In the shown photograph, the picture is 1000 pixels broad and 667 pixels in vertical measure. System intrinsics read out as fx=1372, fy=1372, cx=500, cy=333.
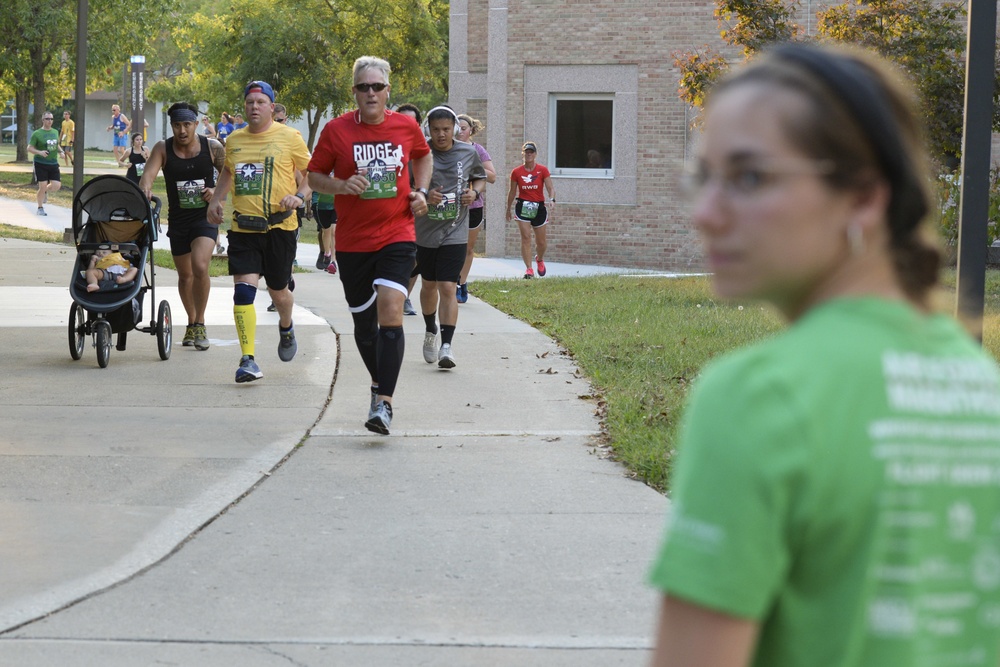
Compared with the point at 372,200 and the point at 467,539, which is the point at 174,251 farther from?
the point at 467,539

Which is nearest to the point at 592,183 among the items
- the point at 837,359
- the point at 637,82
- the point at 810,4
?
the point at 637,82

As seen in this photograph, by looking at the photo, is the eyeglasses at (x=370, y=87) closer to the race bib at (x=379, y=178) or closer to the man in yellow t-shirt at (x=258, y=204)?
the race bib at (x=379, y=178)

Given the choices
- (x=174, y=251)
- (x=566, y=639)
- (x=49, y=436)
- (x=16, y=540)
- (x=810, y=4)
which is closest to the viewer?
(x=566, y=639)

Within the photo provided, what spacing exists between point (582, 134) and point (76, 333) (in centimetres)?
1550

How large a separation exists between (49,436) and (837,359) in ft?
23.4

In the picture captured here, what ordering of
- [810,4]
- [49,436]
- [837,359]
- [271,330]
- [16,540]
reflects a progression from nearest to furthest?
1. [837,359]
2. [16,540]
3. [49,436]
4. [271,330]
5. [810,4]

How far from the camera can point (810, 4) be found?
23.5m

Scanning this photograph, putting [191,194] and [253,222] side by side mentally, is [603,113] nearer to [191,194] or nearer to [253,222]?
[191,194]

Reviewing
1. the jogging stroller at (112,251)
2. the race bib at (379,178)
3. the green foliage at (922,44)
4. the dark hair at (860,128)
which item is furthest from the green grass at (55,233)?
Answer: the dark hair at (860,128)

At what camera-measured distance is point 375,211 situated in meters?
8.04

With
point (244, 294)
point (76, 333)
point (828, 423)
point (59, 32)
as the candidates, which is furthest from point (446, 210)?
point (59, 32)

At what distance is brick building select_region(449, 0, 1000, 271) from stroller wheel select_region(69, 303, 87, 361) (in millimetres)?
14699

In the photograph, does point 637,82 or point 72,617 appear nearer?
point 72,617

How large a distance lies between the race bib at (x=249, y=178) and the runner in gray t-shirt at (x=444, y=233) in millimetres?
1316
